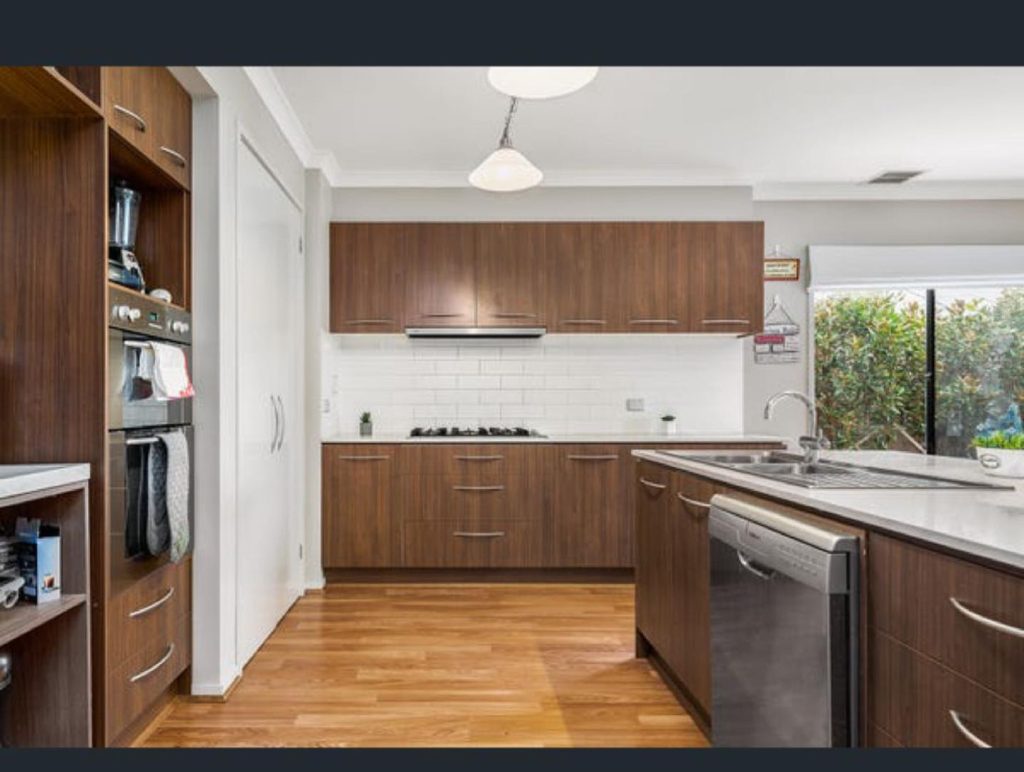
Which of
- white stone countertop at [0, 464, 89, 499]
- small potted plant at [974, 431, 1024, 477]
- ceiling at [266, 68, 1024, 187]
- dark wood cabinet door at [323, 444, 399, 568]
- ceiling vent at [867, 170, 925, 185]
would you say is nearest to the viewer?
white stone countertop at [0, 464, 89, 499]

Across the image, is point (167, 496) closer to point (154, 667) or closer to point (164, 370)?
point (164, 370)

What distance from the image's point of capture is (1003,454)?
1818 millimetres

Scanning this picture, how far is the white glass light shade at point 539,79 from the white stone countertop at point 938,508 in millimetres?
1317

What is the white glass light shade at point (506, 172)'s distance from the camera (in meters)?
2.94

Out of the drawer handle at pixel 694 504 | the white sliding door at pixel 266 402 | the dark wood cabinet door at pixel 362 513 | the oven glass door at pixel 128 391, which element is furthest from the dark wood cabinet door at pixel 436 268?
the drawer handle at pixel 694 504

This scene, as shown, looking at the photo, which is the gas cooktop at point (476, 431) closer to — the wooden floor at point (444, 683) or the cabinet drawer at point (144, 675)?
the wooden floor at point (444, 683)

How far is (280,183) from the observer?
3.40m

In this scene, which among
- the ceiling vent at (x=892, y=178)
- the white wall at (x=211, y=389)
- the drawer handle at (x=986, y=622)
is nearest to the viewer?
the drawer handle at (x=986, y=622)

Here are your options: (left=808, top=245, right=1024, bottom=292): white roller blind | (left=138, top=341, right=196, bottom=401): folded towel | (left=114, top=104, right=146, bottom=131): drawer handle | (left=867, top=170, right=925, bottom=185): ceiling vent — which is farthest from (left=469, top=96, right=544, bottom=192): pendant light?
(left=867, top=170, right=925, bottom=185): ceiling vent

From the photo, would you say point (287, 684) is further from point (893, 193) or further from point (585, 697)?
point (893, 193)

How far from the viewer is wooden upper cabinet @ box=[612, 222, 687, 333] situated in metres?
4.27

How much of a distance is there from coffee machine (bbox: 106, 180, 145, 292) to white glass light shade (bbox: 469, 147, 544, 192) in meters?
1.39

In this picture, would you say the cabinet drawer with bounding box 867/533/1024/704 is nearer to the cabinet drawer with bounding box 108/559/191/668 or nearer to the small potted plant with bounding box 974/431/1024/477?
the small potted plant with bounding box 974/431/1024/477

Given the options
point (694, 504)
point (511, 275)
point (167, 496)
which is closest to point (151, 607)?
point (167, 496)
